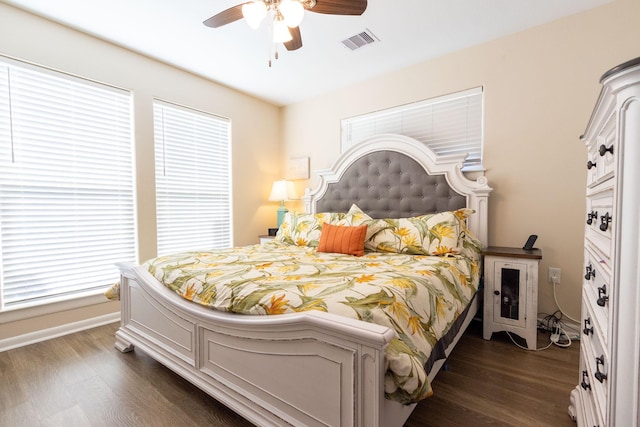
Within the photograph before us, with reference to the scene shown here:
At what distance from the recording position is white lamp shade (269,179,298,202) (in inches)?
151

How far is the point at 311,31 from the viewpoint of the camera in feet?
8.20

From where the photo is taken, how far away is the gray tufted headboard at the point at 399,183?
105 inches

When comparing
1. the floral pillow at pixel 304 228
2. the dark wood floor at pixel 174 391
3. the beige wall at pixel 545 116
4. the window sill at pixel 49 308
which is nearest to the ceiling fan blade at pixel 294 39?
the floral pillow at pixel 304 228

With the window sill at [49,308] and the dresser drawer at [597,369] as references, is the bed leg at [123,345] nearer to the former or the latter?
the window sill at [49,308]

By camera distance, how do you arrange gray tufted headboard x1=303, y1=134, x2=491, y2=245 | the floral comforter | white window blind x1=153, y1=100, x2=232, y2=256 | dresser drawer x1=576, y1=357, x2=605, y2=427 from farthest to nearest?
white window blind x1=153, y1=100, x2=232, y2=256
gray tufted headboard x1=303, y1=134, x2=491, y2=245
the floral comforter
dresser drawer x1=576, y1=357, x2=605, y2=427

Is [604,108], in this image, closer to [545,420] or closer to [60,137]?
[545,420]

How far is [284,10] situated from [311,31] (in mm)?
1010

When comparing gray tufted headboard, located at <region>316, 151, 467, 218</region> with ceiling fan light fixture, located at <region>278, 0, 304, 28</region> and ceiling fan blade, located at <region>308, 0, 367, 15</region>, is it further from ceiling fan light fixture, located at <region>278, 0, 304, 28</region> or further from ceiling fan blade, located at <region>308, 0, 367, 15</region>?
ceiling fan light fixture, located at <region>278, 0, 304, 28</region>

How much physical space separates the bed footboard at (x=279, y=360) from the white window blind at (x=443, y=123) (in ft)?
7.81

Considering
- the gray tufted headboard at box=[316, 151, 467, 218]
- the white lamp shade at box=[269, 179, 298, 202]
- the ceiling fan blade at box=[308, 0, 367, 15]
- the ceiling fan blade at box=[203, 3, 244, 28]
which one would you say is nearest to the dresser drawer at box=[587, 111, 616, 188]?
the ceiling fan blade at box=[308, 0, 367, 15]

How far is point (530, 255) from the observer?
85.1 inches

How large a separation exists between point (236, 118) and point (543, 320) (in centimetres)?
389

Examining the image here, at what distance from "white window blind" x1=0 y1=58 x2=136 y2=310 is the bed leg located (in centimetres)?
83

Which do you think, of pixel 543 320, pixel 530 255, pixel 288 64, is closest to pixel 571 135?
pixel 530 255
